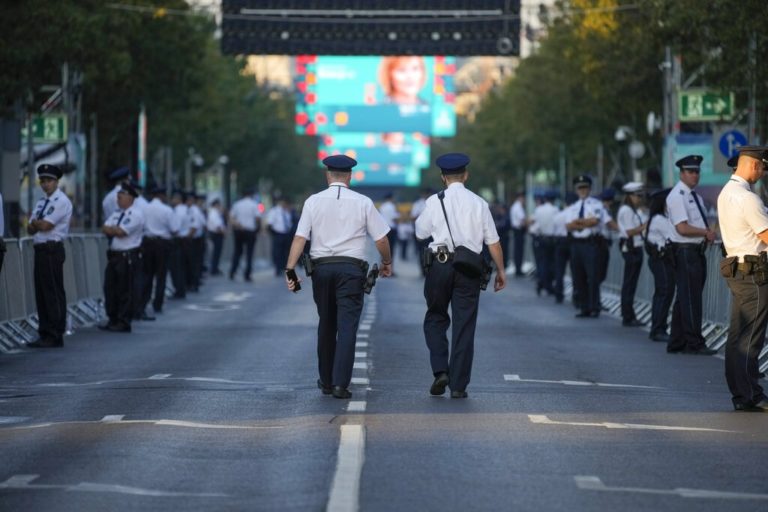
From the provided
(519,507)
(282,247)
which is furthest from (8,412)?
(282,247)

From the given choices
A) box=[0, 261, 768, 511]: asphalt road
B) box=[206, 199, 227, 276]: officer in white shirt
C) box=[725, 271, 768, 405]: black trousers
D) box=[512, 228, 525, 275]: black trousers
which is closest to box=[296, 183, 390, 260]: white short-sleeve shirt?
box=[0, 261, 768, 511]: asphalt road

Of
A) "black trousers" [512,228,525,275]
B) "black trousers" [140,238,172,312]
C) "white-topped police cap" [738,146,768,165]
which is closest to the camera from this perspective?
"white-topped police cap" [738,146,768,165]

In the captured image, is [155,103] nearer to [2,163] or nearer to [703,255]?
[2,163]

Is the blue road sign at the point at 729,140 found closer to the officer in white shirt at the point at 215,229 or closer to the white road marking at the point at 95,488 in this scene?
the officer in white shirt at the point at 215,229

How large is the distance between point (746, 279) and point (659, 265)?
26.1 feet

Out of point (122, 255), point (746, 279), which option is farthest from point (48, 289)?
point (746, 279)

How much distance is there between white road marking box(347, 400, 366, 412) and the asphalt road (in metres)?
0.02

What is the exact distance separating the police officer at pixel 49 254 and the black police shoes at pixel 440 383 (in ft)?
24.5

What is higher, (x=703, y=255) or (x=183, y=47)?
(x=183, y=47)

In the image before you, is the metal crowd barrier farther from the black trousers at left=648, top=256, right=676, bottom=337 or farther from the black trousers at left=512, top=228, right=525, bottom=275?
the black trousers at left=512, top=228, right=525, bottom=275

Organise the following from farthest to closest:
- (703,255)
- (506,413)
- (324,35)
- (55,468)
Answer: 1. (324,35)
2. (703,255)
3. (506,413)
4. (55,468)

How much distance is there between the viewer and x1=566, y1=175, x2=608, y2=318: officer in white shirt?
28.9 metres

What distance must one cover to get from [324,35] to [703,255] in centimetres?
2218

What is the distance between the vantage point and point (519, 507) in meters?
9.59
